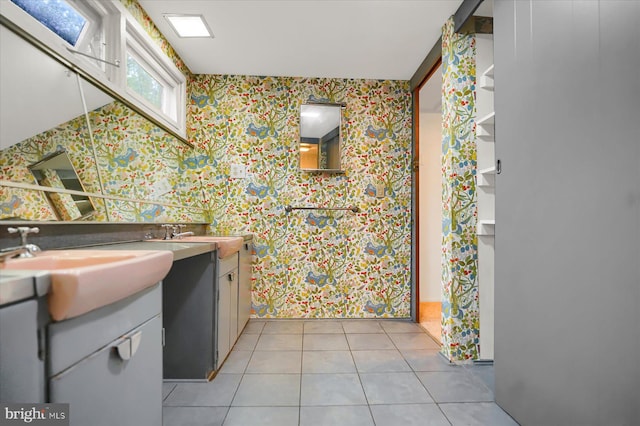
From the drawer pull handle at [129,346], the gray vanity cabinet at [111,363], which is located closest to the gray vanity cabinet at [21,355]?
the gray vanity cabinet at [111,363]

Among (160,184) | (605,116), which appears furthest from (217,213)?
(605,116)

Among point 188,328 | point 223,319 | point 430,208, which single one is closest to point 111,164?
point 188,328

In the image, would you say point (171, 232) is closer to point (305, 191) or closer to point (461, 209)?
point (305, 191)

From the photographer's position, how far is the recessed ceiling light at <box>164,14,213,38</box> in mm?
2232

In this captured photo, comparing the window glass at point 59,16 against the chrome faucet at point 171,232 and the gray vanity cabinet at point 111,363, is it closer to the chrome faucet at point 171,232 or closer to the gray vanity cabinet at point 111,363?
the chrome faucet at point 171,232

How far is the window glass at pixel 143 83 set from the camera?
215cm

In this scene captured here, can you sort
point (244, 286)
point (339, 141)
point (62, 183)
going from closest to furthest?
point (62, 183) → point (244, 286) → point (339, 141)

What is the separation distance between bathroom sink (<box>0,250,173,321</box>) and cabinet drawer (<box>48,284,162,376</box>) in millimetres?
47

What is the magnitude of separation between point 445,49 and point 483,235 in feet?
4.61

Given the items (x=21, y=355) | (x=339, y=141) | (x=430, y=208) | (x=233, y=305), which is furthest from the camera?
(x=430, y=208)

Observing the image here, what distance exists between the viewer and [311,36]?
246cm

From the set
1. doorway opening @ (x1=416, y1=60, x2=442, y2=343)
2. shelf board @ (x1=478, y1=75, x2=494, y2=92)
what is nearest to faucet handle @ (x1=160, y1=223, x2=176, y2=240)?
shelf board @ (x1=478, y1=75, x2=494, y2=92)

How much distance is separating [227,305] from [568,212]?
1978mm

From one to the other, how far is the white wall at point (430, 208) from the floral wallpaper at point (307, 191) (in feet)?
2.00
